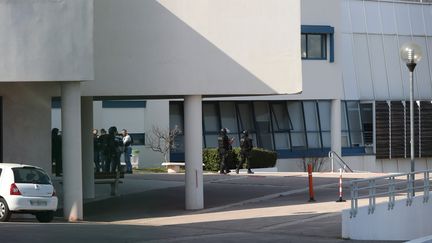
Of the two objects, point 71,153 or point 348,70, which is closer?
point 71,153

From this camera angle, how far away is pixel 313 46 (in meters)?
50.8

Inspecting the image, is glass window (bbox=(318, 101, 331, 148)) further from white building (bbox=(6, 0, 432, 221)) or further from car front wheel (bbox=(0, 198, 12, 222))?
car front wheel (bbox=(0, 198, 12, 222))

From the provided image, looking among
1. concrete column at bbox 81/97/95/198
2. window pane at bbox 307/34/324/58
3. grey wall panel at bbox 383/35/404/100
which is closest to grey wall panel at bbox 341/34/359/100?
window pane at bbox 307/34/324/58

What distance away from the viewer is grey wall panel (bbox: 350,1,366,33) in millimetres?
52750

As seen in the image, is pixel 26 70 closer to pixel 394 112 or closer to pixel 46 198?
pixel 46 198

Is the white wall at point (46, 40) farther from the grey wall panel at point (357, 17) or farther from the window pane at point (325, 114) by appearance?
the grey wall panel at point (357, 17)

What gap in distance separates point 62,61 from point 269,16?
6509 mm

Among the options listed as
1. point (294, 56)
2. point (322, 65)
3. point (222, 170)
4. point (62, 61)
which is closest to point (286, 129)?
point (322, 65)

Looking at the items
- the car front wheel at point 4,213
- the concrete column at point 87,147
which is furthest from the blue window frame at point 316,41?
the car front wheel at point 4,213

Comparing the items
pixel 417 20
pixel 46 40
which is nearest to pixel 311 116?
pixel 417 20

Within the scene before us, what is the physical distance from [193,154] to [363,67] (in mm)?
27823

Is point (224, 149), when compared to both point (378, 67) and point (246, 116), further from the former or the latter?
point (378, 67)

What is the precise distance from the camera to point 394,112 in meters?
53.4

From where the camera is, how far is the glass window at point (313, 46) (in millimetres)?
50438
